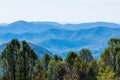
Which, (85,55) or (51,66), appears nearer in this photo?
(51,66)

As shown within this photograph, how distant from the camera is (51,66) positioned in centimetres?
9725

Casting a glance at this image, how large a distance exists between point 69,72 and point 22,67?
18142mm

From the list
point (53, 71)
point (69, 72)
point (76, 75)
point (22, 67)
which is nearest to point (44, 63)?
point (53, 71)

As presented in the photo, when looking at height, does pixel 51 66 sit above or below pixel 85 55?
below

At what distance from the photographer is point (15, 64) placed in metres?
75.4

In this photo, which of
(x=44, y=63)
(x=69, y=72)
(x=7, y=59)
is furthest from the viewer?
(x=44, y=63)

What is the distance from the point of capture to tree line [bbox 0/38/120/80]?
74000mm

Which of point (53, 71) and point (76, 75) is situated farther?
point (53, 71)

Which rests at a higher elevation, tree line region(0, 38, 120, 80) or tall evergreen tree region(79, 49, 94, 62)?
tall evergreen tree region(79, 49, 94, 62)

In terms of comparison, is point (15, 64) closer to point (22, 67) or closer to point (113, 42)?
point (22, 67)

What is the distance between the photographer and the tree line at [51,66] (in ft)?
243

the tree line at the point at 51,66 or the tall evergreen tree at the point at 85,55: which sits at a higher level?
the tall evergreen tree at the point at 85,55

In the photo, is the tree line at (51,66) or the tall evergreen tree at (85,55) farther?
the tall evergreen tree at (85,55)

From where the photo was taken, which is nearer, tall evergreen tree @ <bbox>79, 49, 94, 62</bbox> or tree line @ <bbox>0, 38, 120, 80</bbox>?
tree line @ <bbox>0, 38, 120, 80</bbox>
